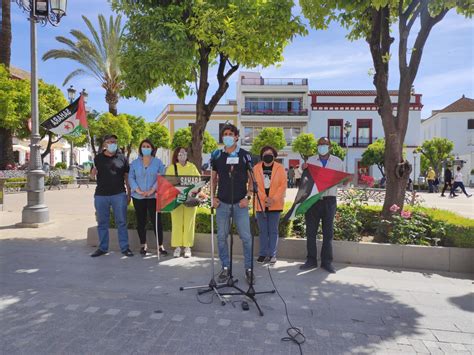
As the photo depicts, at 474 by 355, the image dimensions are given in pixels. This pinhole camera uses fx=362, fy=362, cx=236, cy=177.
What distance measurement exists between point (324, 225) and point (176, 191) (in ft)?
7.68

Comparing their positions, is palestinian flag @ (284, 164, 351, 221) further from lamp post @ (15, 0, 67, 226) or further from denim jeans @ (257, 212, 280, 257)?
lamp post @ (15, 0, 67, 226)

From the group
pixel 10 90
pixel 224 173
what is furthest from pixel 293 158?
pixel 224 173

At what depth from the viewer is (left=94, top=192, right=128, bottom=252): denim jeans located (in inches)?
232

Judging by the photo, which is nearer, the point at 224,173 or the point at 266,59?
the point at 224,173

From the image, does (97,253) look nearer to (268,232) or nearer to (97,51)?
(268,232)

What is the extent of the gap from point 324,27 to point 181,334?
5.89 metres

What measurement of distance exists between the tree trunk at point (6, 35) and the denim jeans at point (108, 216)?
1784cm

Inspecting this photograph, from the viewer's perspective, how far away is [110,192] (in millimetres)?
5867

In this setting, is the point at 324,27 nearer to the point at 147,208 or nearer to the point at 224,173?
the point at 224,173

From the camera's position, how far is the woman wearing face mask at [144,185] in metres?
5.92

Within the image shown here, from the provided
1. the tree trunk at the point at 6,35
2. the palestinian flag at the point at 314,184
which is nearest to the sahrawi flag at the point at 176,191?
the palestinian flag at the point at 314,184

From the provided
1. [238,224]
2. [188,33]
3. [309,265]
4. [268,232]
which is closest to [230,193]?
[238,224]

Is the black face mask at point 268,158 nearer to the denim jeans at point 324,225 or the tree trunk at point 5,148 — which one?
the denim jeans at point 324,225

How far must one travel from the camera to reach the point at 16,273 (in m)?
4.97
